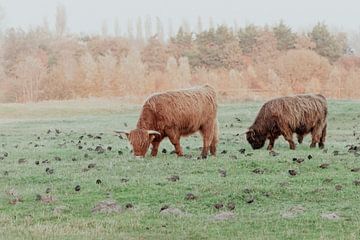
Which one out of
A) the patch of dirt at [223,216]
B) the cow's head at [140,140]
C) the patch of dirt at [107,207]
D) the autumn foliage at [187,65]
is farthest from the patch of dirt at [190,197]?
the autumn foliage at [187,65]

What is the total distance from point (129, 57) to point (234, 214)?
81.0 meters

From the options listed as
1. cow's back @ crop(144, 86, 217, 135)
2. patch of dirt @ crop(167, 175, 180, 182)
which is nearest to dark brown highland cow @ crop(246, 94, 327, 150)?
cow's back @ crop(144, 86, 217, 135)

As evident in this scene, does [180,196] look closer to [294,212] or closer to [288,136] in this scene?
[294,212]

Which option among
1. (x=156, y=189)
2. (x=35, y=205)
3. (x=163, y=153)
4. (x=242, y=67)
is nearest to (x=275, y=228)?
(x=156, y=189)

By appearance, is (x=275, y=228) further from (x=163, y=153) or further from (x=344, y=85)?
(x=344, y=85)

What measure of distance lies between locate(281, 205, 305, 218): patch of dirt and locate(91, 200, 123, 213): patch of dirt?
297 centimetres

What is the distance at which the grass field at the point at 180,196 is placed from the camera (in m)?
10.5

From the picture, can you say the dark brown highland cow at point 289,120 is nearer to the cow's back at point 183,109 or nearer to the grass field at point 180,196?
the cow's back at point 183,109

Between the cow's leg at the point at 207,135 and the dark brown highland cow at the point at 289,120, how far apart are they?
297 cm

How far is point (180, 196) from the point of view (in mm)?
12789

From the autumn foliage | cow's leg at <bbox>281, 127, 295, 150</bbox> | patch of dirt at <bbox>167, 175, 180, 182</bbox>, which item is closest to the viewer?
patch of dirt at <bbox>167, 175, 180, 182</bbox>

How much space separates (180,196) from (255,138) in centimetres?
1012

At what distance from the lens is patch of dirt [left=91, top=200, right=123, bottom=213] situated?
1185cm

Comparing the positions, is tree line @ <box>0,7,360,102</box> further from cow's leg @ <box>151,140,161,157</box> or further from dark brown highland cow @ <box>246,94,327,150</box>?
cow's leg @ <box>151,140,161,157</box>
